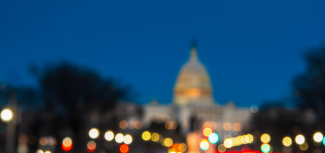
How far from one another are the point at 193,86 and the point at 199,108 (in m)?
6.98

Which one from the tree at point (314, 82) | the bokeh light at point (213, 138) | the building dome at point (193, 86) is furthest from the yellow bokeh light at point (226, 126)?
the bokeh light at point (213, 138)

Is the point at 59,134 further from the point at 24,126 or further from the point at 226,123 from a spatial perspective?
the point at 226,123

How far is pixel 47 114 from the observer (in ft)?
138

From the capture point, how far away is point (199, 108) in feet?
465

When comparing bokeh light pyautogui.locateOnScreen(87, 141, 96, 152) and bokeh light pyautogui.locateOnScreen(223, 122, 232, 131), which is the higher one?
bokeh light pyautogui.locateOnScreen(223, 122, 232, 131)

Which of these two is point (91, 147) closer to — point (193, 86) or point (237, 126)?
point (193, 86)

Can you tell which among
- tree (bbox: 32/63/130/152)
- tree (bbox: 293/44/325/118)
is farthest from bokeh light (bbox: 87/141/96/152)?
tree (bbox: 293/44/325/118)

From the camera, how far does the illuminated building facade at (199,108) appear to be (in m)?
144

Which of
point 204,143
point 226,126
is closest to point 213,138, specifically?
point 204,143

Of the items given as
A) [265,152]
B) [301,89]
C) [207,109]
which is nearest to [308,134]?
[301,89]

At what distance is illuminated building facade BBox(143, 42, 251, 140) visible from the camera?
14375 cm

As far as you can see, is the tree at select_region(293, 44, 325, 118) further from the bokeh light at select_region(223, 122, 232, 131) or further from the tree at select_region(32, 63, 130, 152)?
the bokeh light at select_region(223, 122, 232, 131)

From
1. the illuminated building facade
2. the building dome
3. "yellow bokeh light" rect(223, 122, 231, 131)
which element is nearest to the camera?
the illuminated building facade

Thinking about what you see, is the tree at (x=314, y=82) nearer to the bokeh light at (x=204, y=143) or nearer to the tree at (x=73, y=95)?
the tree at (x=73, y=95)
